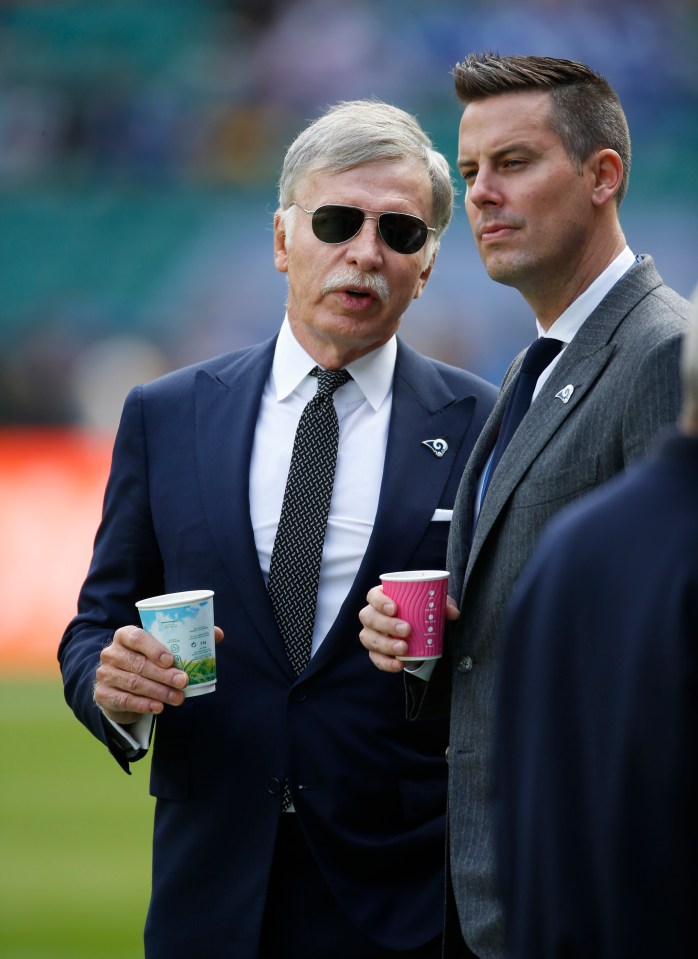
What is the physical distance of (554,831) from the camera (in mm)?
1462

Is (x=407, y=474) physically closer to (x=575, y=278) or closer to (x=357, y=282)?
(x=357, y=282)

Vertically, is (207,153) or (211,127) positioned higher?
(211,127)

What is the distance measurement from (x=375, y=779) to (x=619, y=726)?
1.69 m

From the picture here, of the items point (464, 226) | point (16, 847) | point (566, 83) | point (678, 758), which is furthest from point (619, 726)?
point (464, 226)

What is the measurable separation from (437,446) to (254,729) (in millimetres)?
811

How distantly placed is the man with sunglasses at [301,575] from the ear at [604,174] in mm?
664

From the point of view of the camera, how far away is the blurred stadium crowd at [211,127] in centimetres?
1838

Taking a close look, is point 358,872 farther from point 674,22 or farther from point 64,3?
point 64,3

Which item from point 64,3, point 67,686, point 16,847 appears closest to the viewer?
point 67,686

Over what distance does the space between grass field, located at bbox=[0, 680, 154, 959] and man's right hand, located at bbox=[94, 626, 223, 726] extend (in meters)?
2.85

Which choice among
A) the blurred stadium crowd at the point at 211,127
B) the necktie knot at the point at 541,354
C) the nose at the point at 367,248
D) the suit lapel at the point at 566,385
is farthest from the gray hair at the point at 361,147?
the blurred stadium crowd at the point at 211,127

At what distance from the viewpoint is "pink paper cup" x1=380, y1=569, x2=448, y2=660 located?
254cm

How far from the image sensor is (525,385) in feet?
8.94

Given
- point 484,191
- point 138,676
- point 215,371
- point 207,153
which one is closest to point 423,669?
point 138,676
